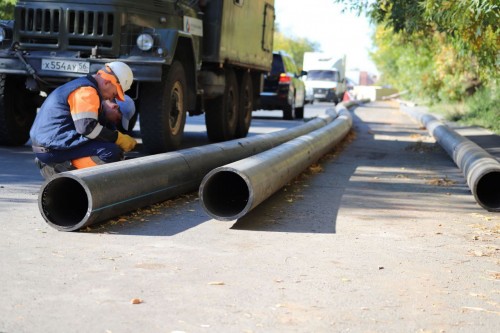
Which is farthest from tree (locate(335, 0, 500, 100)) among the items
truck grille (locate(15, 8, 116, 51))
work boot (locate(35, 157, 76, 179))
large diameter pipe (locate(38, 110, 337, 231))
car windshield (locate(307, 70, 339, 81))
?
car windshield (locate(307, 70, 339, 81))

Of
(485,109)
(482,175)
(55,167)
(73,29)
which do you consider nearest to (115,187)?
(55,167)

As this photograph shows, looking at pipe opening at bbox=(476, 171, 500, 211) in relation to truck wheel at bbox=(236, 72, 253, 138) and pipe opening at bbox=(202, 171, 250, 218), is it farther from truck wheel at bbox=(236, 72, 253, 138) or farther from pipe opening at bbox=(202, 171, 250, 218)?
truck wheel at bbox=(236, 72, 253, 138)

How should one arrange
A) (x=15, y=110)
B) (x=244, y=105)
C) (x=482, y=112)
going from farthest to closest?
(x=482, y=112)
(x=244, y=105)
(x=15, y=110)

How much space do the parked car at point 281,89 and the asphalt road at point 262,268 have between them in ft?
58.2

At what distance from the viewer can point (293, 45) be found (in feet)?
447

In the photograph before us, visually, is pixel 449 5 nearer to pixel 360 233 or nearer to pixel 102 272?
pixel 360 233

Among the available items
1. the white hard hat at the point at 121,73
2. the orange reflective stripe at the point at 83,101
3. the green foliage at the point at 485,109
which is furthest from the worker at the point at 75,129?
the green foliage at the point at 485,109

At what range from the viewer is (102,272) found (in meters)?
5.99

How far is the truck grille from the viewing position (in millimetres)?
12562

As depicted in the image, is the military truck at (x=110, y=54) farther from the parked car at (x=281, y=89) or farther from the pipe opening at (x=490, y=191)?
the parked car at (x=281, y=89)

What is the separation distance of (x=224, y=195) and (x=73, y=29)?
4.79 m

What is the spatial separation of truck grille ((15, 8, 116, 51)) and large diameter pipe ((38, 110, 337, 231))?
3003 mm

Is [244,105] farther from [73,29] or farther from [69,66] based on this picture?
[69,66]

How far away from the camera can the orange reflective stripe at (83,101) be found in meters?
8.91
